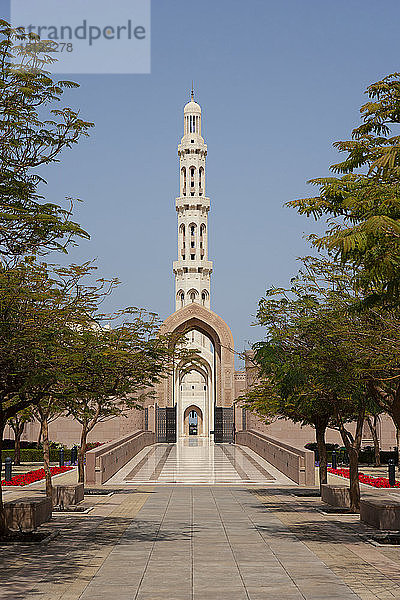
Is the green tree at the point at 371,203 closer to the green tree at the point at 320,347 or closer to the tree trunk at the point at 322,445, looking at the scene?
the green tree at the point at 320,347

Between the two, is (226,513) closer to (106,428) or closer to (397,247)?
(397,247)

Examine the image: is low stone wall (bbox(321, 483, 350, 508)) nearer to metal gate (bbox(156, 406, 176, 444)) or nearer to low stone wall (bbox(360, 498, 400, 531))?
low stone wall (bbox(360, 498, 400, 531))

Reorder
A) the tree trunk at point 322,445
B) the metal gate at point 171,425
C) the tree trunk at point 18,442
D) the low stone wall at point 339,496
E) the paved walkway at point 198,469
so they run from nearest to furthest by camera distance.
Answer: the low stone wall at point 339,496, the tree trunk at point 322,445, the paved walkway at point 198,469, the tree trunk at point 18,442, the metal gate at point 171,425

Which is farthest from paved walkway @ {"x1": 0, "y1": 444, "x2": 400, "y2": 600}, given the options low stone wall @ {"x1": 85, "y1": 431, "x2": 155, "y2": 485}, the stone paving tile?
low stone wall @ {"x1": 85, "y1": 431, "x2": 155, "y2": 485}

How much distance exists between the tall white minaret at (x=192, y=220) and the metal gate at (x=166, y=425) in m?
44.9

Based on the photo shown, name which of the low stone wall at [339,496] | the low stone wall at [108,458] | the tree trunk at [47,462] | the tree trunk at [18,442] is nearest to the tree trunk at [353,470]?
the low stone wall at [339,496]

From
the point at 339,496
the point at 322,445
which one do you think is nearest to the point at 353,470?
the point at 339,496

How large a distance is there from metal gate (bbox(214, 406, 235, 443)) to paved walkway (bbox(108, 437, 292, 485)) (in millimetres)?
7383

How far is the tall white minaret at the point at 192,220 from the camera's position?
334 feet

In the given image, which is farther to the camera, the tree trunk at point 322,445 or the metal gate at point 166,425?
the metal gate at point 166,425

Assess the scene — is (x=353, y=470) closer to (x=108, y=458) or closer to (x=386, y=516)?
(x=386, y=516)

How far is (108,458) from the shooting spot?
30344mm

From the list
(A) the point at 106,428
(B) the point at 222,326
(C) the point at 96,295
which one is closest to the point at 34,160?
(C) the point at 96,295

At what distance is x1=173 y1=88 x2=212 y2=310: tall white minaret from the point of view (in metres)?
102
